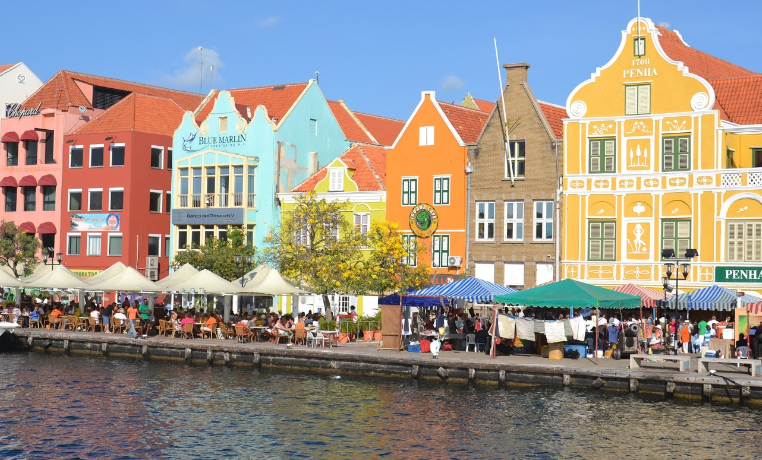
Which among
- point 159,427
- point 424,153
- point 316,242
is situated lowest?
point 159,427

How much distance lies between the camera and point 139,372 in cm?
4878

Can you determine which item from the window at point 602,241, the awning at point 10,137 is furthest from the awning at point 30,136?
the window at point 602,241

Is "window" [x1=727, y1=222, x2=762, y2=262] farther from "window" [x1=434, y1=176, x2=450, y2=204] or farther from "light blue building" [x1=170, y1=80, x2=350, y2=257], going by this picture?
"light blue building" [x1=170, y1=80, x2=350, y2=257]

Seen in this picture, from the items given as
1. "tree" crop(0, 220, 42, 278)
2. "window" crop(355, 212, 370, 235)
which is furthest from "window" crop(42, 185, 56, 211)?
"window" crop(355, 212, 370, 235)

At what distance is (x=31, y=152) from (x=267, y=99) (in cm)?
1869

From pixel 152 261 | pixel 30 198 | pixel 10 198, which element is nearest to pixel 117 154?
pixel 152 261

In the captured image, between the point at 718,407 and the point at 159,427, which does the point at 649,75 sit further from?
the point at 159,427

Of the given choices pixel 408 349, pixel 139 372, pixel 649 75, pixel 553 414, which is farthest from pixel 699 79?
pixel 139 372

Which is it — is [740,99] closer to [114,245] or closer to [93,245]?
[114,245]

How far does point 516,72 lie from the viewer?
61219 millimetres

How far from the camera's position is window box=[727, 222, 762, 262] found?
53.3m

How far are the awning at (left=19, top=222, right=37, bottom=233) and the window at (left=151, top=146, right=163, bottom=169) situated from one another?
1067cm

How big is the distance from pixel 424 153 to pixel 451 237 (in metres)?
5.14

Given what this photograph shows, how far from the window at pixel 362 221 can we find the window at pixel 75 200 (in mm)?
23000
